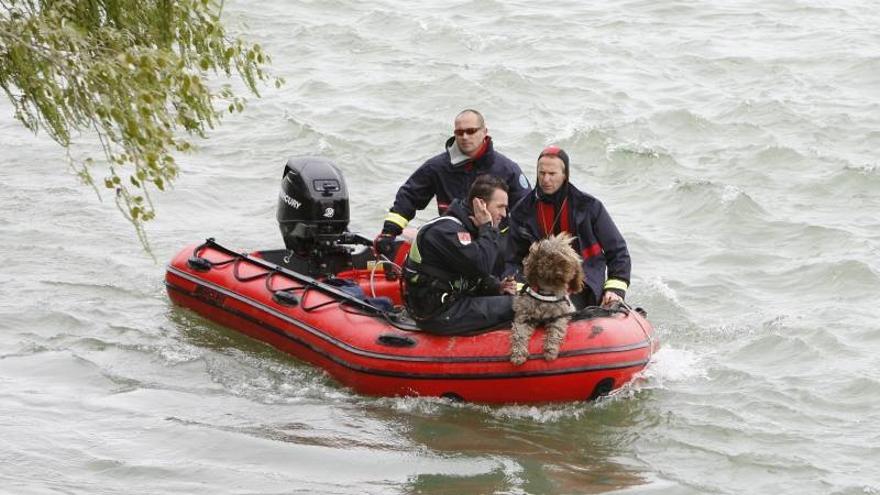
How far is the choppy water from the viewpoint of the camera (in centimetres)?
827

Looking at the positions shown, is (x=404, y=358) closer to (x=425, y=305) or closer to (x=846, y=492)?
(x=425, y=305)

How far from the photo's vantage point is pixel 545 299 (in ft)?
28.3

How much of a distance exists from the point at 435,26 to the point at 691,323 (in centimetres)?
1102

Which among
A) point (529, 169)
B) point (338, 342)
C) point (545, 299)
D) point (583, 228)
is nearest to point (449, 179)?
point (583, 228)

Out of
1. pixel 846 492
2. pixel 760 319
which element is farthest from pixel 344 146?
pixel 846 492

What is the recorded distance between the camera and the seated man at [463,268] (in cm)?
852

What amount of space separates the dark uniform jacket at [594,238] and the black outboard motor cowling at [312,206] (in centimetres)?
167

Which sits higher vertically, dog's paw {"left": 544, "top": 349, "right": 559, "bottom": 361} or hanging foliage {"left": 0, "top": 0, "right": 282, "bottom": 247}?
hanging foliage {"left": 0, "top": 0, "right": 282, "bottom": 247}

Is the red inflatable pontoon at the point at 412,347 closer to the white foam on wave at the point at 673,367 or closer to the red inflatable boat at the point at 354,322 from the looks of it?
the red inflatable boat at the point at 354,322

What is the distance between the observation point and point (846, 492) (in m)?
8.20

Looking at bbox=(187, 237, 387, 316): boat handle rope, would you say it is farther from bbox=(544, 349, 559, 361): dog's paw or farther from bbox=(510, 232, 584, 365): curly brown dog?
bbox=(544, 349, 559, 361): dog's paw

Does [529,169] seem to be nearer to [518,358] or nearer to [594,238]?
[594,238]

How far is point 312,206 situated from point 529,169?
214 inches

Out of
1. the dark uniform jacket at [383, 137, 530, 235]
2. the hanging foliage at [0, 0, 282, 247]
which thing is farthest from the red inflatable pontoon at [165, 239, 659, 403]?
the hanging foliage at [0, 0, 282, 247]
